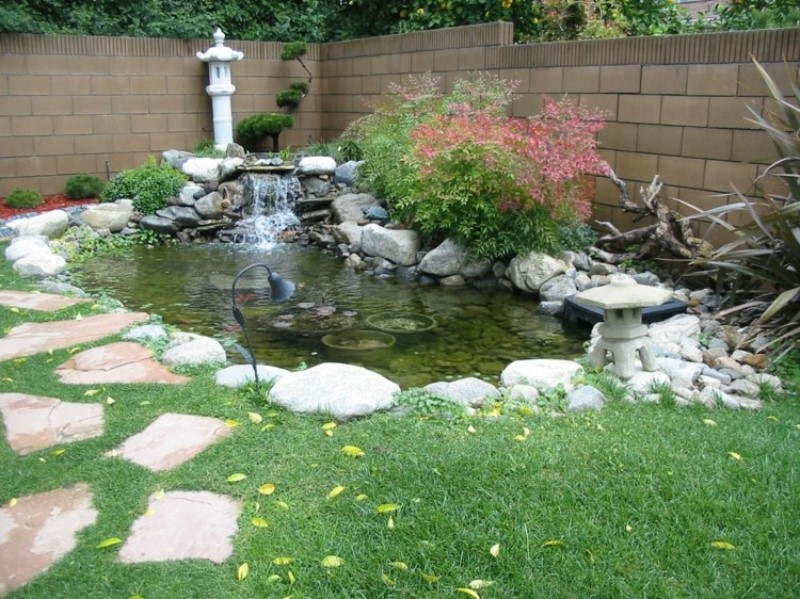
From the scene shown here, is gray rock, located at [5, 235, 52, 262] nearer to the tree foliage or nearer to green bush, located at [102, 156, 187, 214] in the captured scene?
green bush, located at [102, 156, 187, 214]

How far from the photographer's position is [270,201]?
407 inches

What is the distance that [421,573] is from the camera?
266 centimetres

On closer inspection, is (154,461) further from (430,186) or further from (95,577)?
(430,186)

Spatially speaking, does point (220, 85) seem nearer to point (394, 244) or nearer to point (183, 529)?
point (394, 244)

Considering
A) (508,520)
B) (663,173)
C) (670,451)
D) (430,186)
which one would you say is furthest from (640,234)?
(508,520)

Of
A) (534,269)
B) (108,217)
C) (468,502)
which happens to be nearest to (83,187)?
(108,217)

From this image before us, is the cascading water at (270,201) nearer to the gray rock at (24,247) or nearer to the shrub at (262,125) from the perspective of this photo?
the shrub at (262,125)

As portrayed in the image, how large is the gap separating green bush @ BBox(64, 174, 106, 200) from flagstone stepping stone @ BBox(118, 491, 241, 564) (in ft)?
26.9

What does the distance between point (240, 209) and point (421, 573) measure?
8.18m

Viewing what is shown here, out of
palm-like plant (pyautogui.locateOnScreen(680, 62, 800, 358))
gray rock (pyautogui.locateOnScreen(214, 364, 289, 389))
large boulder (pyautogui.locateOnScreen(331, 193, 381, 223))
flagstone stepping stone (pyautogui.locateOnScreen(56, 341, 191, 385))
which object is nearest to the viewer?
gray rock (pyautogui.locateOnScreen(214, 364, 289, 389))

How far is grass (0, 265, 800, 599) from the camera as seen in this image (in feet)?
8.69

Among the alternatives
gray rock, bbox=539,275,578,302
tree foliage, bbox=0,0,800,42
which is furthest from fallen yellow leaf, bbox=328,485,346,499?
tree foliage, bbox=0,0,800,42

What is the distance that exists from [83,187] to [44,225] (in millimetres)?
1723

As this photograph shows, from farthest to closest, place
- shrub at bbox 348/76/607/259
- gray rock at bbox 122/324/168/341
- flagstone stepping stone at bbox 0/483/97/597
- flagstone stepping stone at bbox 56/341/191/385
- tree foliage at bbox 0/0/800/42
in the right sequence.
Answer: tree foliage at bbox 0/0/800/42
shrub at bbox 348/76/607/259
gray rock at bbox 122/324/168/341
flagstone stepping stone at bbox 56/341/191/385
flagstone stepping stone at bbox 0/483/97/597
